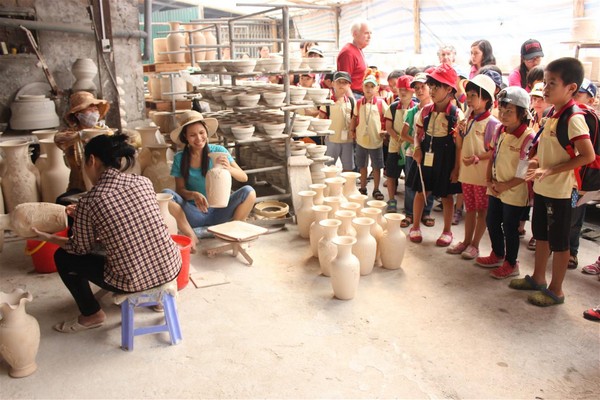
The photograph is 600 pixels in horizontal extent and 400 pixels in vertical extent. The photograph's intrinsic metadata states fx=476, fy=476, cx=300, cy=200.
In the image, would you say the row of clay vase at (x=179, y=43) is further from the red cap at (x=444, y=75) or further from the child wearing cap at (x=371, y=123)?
the red cap at (x=444, y=75)

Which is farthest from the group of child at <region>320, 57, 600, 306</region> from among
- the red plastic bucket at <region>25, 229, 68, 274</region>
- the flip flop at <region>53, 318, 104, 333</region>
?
the red plastic bucket at <region>25, 229, 68, 274</region>

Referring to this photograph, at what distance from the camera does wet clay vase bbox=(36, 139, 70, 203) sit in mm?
4176

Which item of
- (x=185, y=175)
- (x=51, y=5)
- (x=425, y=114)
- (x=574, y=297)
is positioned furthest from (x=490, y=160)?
(x=51, y=5)

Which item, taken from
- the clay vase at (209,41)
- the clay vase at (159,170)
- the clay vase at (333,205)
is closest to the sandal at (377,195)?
the clay vase at (333,205)

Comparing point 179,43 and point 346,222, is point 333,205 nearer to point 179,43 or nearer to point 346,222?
point 346,222

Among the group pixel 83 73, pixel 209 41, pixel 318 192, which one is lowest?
pixel 318 192

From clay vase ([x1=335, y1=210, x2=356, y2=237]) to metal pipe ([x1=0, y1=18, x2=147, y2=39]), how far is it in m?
3.78

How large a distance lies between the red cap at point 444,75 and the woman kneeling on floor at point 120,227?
7.57 feet

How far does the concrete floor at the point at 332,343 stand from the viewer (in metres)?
2.29

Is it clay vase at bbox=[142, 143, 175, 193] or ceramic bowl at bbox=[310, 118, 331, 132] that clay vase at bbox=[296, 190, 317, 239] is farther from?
clay vase at bbox=[142, 143, 175, 193]

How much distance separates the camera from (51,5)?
526 centimetres

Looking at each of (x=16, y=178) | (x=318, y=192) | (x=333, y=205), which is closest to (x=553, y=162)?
(x=333, y=205)

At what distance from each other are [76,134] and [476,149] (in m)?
3.11

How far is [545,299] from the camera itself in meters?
3.02
